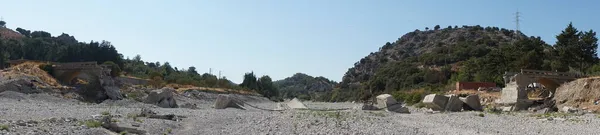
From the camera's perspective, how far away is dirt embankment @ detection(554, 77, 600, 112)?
43.2 m

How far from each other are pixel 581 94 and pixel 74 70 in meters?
47.5

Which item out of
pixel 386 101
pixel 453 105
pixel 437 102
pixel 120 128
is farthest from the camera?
pixel 386 101

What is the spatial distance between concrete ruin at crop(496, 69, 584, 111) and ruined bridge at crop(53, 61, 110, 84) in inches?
1535

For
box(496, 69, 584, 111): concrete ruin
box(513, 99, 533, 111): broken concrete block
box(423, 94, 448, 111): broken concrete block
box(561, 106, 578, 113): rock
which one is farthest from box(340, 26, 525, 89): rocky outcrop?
box(561, 106, 578, 113): rock

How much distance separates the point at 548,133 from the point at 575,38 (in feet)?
135

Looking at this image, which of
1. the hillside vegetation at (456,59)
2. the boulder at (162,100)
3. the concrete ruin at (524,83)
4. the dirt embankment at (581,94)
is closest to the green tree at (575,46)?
the hillside vegetation at (456,59)

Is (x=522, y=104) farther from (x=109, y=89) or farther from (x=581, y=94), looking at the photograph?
(x=109, y=89)

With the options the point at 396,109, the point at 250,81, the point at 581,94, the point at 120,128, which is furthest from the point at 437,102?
the point at 250,81

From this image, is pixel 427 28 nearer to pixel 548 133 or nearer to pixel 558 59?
pixel 558 59

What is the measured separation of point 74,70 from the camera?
189 ft

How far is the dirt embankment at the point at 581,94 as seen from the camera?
43.2m

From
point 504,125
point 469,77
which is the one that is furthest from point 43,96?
point 469,77

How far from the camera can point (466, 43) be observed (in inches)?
5782

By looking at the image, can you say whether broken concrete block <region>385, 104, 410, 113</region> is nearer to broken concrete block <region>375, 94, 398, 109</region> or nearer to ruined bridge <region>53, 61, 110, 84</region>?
broken concrete block <region>375, 94, 398, 109</region>
